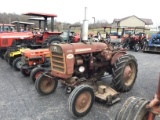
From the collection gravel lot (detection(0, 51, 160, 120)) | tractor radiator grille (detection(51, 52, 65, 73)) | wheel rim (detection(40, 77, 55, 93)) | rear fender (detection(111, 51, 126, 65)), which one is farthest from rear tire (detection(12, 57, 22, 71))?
rear fender (detection(111, 51, 126, 65))

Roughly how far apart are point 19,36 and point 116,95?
637 centimetres

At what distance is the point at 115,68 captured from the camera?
14.0ft

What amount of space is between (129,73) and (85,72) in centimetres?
109

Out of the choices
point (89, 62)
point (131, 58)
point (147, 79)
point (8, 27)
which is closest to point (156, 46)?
point (147, 79)

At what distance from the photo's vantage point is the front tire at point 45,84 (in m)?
4.23

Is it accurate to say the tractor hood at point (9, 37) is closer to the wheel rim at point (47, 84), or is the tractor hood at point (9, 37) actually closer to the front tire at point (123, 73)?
the wheel rim at point (47, 84)

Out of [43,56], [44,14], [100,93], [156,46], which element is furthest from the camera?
[156,46]

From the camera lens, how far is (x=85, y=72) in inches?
169

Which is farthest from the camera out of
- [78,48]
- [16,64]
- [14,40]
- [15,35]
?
[15,35]

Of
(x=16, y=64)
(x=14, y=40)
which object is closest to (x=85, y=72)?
(x=16, y=64)

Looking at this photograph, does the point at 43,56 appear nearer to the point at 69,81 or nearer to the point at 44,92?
the point at 44,92

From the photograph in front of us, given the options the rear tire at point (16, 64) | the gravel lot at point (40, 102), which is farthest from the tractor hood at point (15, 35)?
the gravel lot at point (40, 102)

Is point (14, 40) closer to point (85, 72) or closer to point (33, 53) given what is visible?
point (33, 53)

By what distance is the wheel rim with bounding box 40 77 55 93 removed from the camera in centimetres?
432
